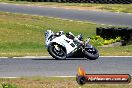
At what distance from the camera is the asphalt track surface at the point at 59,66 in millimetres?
13500

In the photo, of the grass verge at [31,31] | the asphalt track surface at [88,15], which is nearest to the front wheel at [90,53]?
the grass verge at [31,31]

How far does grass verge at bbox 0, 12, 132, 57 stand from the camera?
19.2 m

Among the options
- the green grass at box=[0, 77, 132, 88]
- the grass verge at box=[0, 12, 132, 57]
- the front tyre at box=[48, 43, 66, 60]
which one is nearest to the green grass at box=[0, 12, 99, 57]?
the grass verge at box=[0, 12, 132, 57]

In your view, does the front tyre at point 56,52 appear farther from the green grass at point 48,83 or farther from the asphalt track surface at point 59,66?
the green grass at point 48,83

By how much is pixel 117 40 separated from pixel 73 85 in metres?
11.3

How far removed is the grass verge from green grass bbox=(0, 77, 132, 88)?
4.93 m

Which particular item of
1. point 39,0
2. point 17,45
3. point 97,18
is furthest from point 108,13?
point 17,45

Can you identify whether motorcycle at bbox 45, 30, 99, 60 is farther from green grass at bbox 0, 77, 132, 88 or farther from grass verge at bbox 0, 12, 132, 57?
green grass at bbox 0, 77, 132, 88

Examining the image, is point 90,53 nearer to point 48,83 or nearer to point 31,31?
point 48,83

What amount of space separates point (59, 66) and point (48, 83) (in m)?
3.16

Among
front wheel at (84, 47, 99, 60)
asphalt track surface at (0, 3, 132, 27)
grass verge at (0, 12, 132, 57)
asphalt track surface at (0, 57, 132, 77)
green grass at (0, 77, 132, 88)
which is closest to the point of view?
green grass at (0, 77, 132, 88)

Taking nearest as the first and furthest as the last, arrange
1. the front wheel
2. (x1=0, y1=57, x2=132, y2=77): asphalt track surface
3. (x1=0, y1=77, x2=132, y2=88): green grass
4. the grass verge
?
(x1=0, y1=77, x2=132, y2=88): green grass, (x1=0, y1=57, x2=132, y2=77): asphalt track surface, the front wheel, the grass verge

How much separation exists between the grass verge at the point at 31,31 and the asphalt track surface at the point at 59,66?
53.3 inches

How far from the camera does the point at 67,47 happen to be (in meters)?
16.2
